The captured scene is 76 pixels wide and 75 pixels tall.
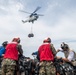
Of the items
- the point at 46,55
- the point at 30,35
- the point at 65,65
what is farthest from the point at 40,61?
the point at 30,35

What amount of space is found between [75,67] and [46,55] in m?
1.56

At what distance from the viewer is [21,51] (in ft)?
33.5

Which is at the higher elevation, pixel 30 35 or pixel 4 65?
pixel 30 35

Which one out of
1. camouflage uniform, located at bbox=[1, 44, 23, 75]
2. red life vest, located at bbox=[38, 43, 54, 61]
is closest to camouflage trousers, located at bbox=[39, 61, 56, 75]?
red life vest, located at bbox=[38, 43, 54, 61]

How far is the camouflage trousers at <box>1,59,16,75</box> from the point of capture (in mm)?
10094

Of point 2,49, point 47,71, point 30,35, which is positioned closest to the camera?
point 47,71

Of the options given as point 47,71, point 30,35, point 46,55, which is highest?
point 30,35

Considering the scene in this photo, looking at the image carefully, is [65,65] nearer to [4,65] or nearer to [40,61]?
[40,61]

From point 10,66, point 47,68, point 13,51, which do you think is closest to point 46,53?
point 47,68

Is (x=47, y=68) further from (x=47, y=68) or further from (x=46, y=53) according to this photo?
(x=46, y=53)

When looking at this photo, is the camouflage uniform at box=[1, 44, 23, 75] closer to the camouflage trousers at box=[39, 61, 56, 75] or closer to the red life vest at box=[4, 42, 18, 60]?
the red life vest at box=[4, 42, 18, 60]

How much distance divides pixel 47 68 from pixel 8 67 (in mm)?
1590

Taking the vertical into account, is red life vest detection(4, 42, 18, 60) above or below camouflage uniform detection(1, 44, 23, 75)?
above

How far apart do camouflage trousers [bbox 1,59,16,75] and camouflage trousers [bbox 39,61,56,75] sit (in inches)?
44.4
